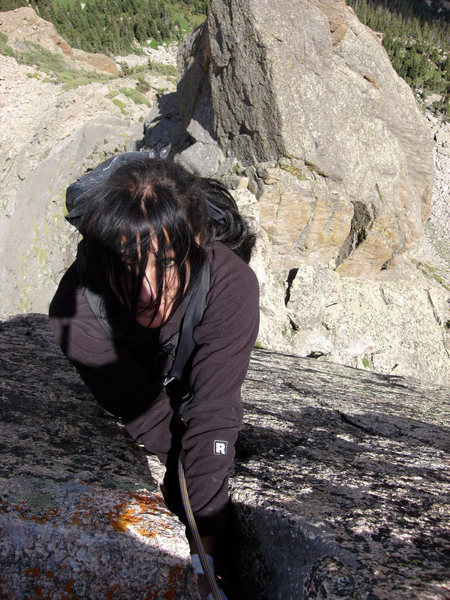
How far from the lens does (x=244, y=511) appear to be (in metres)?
1.44

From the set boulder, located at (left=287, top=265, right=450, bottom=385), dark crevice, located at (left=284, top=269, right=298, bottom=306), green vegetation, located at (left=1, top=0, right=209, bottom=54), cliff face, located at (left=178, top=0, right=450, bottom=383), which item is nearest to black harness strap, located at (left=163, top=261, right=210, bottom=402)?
cliff face, located at (left=178, top=0, right=450, bottom=383)

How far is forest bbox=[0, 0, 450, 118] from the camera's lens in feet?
67.2

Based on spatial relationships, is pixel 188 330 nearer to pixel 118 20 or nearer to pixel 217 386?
pixel 217 386

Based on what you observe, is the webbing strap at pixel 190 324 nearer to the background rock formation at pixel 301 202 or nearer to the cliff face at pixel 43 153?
the background rock formation at pixel 301 202

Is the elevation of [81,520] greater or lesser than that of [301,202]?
Result: greater

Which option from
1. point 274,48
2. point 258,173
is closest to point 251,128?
point 258,173

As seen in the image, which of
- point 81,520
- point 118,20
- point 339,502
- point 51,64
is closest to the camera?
point 81,520

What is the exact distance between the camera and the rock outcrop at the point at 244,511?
3.55 feet

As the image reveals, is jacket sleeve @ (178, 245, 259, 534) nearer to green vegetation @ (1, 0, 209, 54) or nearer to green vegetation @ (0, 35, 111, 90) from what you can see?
green vegetation @ (0, 35, 111, 90)

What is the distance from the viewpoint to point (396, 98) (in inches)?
400

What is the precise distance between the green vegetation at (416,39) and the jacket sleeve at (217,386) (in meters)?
19.7

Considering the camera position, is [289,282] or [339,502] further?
[289,282]

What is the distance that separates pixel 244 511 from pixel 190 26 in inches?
1615

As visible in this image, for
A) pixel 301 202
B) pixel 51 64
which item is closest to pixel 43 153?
pixel 51 64
